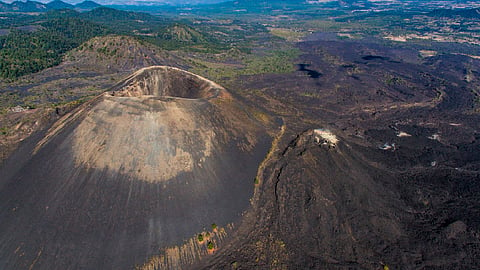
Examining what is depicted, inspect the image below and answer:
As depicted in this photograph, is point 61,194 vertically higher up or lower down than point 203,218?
higher up

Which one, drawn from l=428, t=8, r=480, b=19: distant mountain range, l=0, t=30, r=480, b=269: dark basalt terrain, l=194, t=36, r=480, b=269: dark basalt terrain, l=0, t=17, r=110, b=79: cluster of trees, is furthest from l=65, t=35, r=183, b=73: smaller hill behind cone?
l=428, t=8, r=480, b=19: distant mountain range

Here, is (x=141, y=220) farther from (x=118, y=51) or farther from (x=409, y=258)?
(x=118, y=51)

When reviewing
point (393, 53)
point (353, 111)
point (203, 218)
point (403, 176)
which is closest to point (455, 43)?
point (393, 53)

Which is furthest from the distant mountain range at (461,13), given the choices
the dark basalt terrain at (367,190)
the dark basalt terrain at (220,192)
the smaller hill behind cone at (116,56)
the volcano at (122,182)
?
the volcano at (122,182)

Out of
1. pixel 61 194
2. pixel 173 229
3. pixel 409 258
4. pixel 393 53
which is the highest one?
pixel 393 53

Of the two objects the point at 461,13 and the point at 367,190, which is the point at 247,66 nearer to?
the point at 367,190
